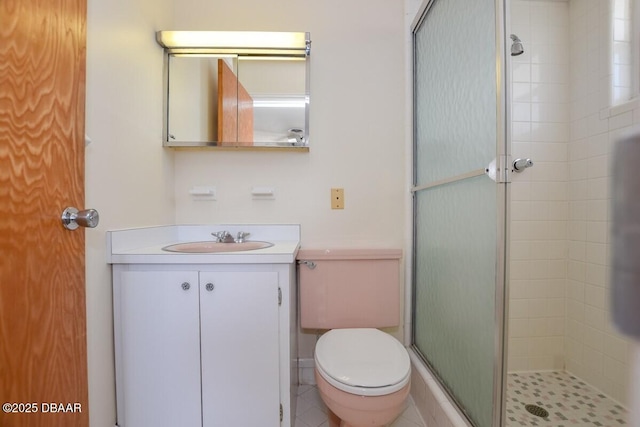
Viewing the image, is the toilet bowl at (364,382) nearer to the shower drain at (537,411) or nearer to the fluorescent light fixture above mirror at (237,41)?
the shower drain at (537,411)

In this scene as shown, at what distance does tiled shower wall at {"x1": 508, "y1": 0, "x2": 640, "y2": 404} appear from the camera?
1492mm

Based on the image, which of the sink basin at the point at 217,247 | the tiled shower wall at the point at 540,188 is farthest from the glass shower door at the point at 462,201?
the sink basin at the point at 217,247

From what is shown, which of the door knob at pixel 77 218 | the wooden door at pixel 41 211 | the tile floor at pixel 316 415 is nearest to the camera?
the wooden door at pixel 41 211

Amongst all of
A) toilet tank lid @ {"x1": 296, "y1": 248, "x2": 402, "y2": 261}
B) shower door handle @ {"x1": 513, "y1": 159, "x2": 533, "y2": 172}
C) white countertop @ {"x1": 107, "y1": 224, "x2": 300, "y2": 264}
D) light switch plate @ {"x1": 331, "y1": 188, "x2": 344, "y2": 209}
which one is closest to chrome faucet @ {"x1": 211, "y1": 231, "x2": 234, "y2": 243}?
white countertop @ {"x1": 107, "y1": 224, "x2": 300, "y2": 264}

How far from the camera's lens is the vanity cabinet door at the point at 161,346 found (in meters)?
1.01

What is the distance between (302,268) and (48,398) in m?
0.95

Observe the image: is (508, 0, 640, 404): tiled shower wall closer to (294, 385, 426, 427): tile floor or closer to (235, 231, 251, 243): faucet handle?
(294, 385, 426, 427): tile floor

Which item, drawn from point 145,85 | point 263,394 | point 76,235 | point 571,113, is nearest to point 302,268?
point 263,394

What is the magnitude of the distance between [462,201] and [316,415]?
1206mm

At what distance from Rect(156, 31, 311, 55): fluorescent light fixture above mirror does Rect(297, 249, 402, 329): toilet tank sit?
44.2 inches

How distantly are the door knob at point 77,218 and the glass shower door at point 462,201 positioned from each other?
1.24 meters

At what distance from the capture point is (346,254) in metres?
1.39

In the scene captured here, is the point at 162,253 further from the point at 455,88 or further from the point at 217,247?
the point at 455,88

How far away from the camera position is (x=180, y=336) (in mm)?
1007
